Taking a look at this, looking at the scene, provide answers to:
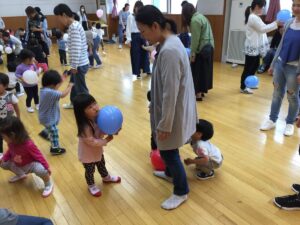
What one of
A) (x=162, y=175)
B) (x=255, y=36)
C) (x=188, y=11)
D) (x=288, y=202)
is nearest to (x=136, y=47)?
(x=188, y=11)

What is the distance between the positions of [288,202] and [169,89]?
48.3 inches

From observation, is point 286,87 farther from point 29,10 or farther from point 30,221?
point 29,10

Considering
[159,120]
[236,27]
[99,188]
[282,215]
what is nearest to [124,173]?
[99,188]

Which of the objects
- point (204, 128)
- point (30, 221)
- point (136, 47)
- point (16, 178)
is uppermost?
point (136, 47)

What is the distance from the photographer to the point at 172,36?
A: 1.50 meters

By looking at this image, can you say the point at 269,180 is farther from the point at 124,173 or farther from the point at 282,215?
the point at 124,173

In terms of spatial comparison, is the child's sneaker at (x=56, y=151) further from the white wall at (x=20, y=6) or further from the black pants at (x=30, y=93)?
the white wall at (x=20, y=6)

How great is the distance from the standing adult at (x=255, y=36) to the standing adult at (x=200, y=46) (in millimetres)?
604

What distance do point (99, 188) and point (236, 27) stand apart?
531cm

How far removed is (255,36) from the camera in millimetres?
3877

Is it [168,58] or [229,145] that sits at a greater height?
[168,58]

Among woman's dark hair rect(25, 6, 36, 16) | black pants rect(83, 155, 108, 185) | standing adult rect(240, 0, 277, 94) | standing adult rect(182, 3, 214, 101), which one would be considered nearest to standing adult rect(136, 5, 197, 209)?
black pants rect(83, 155, 108, 185)

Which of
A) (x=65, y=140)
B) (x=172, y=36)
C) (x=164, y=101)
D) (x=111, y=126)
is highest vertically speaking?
(x=172, y=36)

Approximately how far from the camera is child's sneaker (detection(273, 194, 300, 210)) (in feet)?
6.17
